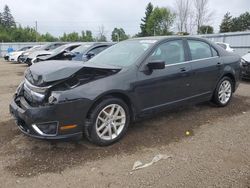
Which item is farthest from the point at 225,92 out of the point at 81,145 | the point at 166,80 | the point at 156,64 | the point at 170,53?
the point at 81,145

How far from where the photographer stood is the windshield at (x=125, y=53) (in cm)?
449

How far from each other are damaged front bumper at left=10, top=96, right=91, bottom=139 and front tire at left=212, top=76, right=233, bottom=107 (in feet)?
10.5

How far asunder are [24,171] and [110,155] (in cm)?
110

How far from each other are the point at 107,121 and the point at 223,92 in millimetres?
3107

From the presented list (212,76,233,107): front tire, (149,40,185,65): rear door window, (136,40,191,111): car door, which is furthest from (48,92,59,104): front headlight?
(212,76,233,107): front tire

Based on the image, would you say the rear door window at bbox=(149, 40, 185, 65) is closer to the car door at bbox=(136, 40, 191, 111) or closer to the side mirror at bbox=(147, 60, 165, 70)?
the car door at bbox=(136, 40, 191, 111)

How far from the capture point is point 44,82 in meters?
3.68

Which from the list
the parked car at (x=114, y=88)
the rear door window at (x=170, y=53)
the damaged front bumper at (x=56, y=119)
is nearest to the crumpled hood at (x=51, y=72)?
the parked car at (x=114, y=88)

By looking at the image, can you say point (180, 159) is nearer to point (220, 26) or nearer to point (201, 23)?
point (201, 23)

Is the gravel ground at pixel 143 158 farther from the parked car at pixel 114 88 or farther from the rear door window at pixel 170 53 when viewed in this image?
the rear door window at pixel 170 53

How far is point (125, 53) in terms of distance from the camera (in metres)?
4.81

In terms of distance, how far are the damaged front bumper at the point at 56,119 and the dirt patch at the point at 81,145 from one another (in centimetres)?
31

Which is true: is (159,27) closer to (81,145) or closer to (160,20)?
(160,20)

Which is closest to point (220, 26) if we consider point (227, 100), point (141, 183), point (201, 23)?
point (201, 23)
